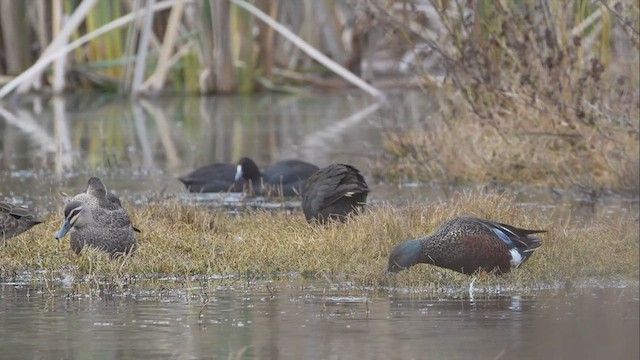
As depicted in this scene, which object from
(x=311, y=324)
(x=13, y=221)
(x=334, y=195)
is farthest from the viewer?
(x=334, y=195)

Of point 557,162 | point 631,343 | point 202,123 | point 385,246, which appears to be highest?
point 202,123

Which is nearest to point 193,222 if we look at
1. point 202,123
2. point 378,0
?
point 378,0

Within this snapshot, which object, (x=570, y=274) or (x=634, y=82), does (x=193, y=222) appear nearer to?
(x=570, y=274)

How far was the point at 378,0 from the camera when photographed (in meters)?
13.6

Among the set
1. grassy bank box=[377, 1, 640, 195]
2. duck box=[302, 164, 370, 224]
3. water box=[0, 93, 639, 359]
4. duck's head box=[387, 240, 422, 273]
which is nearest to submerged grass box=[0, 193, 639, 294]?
duck's head box=[387, 240, 422, 273]

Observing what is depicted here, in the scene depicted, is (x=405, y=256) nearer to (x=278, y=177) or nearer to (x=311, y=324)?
(x=311, y=324)

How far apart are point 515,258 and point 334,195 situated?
2229 mm

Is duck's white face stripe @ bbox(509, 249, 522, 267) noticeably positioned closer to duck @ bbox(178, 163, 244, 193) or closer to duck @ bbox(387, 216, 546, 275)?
duck @ bbox(387, 216, 546, 275)

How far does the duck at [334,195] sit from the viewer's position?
417 inches

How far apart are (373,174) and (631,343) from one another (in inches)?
303

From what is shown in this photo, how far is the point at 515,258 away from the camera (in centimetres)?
864

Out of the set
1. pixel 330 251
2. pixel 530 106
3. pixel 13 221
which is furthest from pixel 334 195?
pixel 530 106

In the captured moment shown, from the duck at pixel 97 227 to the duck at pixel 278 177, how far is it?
3.76 meters

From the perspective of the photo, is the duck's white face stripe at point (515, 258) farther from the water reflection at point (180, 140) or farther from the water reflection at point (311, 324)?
the water reflection at point (180, 140)
